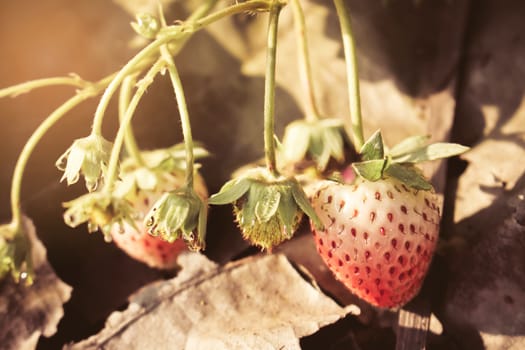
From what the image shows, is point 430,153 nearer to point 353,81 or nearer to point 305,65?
point 353,81

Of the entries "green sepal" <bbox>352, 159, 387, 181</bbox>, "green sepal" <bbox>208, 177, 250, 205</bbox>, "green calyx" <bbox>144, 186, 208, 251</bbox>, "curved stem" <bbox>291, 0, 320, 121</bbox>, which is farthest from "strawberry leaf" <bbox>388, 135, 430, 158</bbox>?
"green calyx" <bbox>144, 186, 208, 251</bbox>

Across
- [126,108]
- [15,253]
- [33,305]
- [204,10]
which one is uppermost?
[204,10]

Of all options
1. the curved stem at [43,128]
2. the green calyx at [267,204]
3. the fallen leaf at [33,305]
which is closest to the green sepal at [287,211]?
the green calyx at [267,204]

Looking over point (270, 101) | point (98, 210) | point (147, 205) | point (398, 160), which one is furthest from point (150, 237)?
point (398, 160)

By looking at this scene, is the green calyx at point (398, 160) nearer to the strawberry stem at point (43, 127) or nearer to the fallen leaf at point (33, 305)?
the strawberry stem at point (43, 127)

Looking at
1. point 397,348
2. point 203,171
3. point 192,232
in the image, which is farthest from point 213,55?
point 397,348

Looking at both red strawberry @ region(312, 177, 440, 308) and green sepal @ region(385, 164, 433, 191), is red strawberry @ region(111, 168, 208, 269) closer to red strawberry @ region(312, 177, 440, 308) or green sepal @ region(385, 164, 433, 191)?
red strawberry @ region(312, 177, 440, 308)
